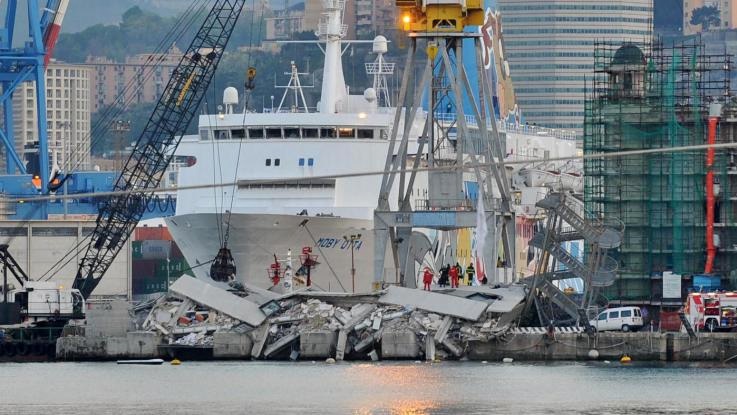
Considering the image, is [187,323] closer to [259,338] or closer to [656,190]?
[259,338]

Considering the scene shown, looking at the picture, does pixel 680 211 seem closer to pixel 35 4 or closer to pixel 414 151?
pixel 414 151

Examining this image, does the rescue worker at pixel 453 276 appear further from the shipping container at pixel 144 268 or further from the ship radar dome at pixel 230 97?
the shipping container at pixel 144 268

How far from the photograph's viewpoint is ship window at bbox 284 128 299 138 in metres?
92.4

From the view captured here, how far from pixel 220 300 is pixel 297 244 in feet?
53.4

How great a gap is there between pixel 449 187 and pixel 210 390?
1779 cm

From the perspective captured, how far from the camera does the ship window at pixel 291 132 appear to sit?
9244 cm

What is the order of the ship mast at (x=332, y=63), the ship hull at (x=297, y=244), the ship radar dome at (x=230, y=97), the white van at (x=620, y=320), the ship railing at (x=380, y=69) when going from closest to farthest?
the white van at (x=620, y=320)
the ship hull at (x=297, y=244)
the ship radar dome at (x=230, y=97)
the ship mast at (x=332, y=63)
the ship railing at (x=380, y=69)

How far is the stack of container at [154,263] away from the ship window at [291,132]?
Result: 38695mm

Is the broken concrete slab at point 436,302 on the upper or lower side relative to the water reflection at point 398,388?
upper

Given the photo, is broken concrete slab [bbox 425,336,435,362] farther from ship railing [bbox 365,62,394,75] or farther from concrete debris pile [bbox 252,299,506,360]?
ship railing [bbox 365,62,394,75]

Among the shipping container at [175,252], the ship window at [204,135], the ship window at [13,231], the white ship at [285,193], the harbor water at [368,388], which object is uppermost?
the ship window at [204,135]

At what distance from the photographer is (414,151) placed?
93312mm

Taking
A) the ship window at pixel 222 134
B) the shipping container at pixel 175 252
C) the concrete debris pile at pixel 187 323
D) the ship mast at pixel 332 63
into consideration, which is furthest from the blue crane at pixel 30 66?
the concrete debris pile at pixel 187 323

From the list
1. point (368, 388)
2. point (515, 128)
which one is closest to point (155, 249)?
point (515, 128)
